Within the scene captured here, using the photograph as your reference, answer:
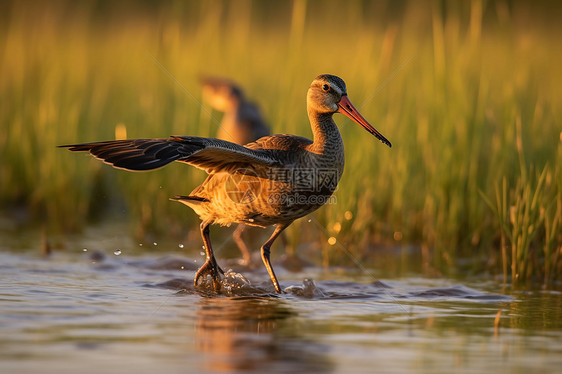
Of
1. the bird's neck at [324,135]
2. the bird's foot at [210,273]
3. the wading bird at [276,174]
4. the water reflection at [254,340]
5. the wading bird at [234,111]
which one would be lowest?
the water reflection at [254,340]

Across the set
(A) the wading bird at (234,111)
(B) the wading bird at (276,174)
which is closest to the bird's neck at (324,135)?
(B) the wading bird at (276,174)

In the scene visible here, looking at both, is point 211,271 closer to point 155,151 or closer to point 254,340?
point 155,151

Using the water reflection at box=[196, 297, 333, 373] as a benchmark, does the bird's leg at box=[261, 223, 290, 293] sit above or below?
above

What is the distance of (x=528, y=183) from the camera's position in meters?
7.26

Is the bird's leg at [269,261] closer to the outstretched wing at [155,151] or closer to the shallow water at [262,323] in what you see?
the shallow water at [262,323]

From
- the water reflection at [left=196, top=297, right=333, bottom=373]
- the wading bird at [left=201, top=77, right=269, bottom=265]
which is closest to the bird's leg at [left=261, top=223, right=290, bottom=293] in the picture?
the water reflection at [left=196, top=297, right=333, bottom=373]

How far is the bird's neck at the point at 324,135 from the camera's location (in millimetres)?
7132

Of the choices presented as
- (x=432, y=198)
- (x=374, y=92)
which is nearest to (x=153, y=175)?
(x=374, y=92)

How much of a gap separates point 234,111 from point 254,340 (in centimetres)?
628

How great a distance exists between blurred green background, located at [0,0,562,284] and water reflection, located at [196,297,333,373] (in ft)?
8.12

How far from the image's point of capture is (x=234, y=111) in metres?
11.0

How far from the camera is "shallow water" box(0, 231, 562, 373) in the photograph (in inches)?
176

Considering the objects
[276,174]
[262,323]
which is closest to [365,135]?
[276,174]

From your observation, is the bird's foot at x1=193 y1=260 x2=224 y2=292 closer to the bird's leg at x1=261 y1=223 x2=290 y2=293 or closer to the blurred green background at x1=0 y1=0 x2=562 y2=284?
the bird's leg at x1=261 y1=223 x2=290 y2=293
